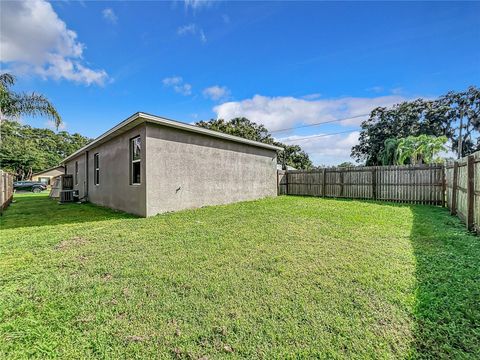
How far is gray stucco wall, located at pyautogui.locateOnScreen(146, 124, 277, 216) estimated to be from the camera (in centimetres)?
746

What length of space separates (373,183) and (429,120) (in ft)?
75.0

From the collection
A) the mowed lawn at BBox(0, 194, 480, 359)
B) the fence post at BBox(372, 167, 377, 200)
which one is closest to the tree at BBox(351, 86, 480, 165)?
the fence post at BBox(372, 167, 377, 200)

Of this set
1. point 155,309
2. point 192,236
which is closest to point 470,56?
point 192,236

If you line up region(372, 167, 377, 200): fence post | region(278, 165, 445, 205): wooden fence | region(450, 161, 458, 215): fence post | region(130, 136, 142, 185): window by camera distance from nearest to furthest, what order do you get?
region(450, 161, 458, 215): fence post
region(130, 136, 142, 185): window
region(278, 165, 445, 205): wooden fence
region(372, 167, 377, 200): fence post

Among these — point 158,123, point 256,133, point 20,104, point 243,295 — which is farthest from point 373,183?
point 256,133

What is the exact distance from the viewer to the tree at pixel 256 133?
2619 centimetres

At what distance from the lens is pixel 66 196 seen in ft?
39.5

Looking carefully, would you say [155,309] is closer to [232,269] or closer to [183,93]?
[232,269]

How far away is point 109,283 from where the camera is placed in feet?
9.64

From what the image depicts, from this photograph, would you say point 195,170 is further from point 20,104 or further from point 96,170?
point 20,104

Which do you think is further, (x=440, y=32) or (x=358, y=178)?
(x=358, y=178)

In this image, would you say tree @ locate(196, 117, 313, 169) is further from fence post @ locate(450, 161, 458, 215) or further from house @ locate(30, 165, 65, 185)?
house @ locate(30, 165, 65, 185)

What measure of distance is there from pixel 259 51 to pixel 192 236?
954 cm

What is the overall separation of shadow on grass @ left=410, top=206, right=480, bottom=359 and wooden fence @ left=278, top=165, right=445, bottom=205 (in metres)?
5.79
